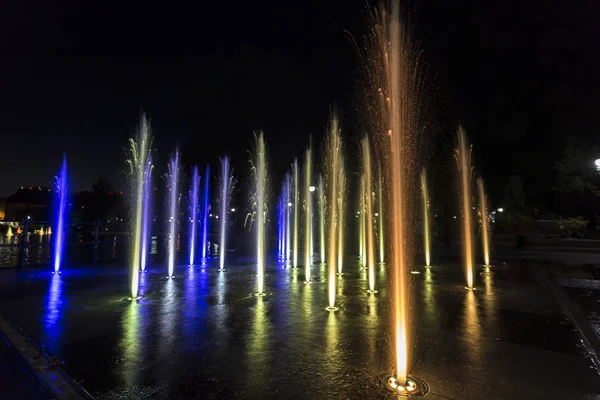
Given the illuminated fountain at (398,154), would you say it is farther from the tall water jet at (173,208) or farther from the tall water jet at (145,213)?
the tall water jet at (145,213)

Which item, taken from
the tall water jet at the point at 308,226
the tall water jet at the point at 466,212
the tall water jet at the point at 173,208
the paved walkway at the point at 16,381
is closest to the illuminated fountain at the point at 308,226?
the tall water jet at the point at 308,226

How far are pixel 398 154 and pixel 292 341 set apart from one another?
3.35 meters

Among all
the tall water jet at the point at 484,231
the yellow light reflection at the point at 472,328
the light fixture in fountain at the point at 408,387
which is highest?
the tall water jet at the point at 484,231

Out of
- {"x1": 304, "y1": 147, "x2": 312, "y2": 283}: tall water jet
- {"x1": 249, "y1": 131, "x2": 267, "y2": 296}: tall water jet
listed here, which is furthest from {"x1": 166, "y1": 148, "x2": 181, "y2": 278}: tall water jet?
{"x1": 304, "y1": 147, "x2": 312, "y2": 283}: tall water jet

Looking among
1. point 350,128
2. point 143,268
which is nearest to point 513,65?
point 350,128

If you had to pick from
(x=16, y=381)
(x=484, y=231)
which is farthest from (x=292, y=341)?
(x=484, y=231)

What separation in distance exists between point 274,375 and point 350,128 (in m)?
29.5

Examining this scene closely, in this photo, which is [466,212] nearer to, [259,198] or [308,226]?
[308,226]

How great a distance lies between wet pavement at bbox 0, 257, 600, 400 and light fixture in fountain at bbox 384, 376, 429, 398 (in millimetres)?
114

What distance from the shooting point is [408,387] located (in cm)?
413

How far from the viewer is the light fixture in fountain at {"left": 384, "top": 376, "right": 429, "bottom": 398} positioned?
4.02m

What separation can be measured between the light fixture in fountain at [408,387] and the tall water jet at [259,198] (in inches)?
215

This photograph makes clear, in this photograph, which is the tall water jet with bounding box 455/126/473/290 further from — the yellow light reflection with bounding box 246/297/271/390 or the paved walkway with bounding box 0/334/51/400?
the paved walkway with bounding box 0/334/51/400

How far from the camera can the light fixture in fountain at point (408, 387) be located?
4.02 metres
